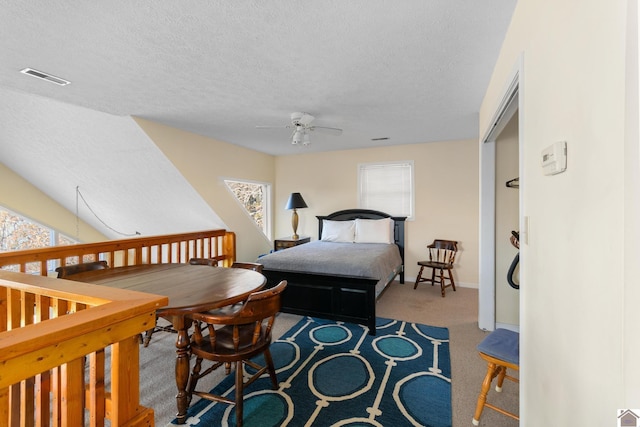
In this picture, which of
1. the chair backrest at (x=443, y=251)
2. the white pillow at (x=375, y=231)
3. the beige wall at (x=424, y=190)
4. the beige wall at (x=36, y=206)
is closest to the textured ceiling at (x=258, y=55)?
the beige wall at (x=424, y=190)

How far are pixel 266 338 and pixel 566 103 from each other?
1.90 meters

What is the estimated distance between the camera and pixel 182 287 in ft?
6.52

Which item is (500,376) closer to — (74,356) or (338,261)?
(338,261)

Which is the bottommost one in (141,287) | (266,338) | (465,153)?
(266,338)

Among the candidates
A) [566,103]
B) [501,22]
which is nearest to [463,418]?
[566,103]

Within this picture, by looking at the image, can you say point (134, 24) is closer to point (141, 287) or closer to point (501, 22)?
point (141, 287)

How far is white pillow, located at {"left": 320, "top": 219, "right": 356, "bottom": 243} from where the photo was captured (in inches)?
188

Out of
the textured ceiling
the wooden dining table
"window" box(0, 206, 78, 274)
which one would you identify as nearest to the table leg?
the wooden dining table

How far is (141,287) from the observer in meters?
1.96

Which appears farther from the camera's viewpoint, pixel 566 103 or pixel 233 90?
pixel 233 90

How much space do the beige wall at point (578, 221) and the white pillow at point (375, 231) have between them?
10.5 ft

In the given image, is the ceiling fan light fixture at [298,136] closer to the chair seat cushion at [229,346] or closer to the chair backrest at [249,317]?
the chair backrest at [249,317]

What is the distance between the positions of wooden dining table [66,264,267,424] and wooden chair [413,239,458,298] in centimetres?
294

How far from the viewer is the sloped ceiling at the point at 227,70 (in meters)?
1.58
